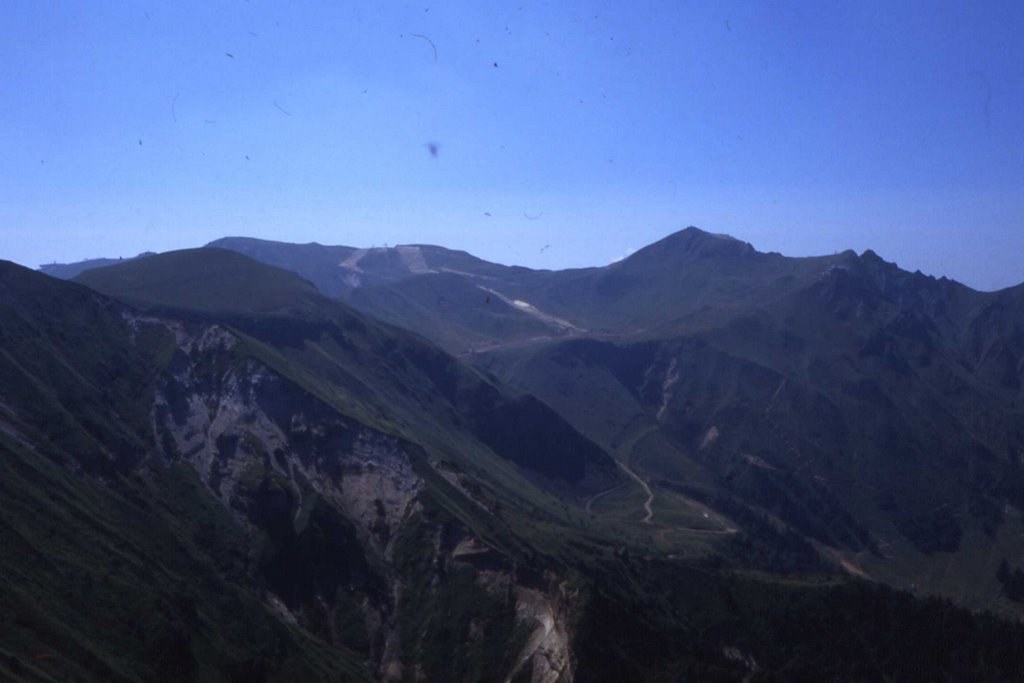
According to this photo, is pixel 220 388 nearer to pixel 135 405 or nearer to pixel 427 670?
pixel 135 405

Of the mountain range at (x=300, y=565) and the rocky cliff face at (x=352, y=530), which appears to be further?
the rocky cliff face at (x=352, y=530)

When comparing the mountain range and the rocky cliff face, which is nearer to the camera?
the mountain range

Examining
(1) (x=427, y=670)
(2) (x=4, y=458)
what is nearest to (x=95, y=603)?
(2) (x=4, y=458)

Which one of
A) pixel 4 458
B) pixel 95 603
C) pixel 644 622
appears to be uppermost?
pixel 4 458

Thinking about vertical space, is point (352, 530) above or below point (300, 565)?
above

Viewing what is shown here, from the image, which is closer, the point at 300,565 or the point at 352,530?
the point at 300,565

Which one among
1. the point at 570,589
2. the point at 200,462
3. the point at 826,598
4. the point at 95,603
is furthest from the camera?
the point at 200,462

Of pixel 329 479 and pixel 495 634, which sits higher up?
pixel 329 479

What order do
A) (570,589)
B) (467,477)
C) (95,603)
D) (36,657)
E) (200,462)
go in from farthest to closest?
(467,477) → (200,462) → (570,589) → (95,603) → (36,657)
